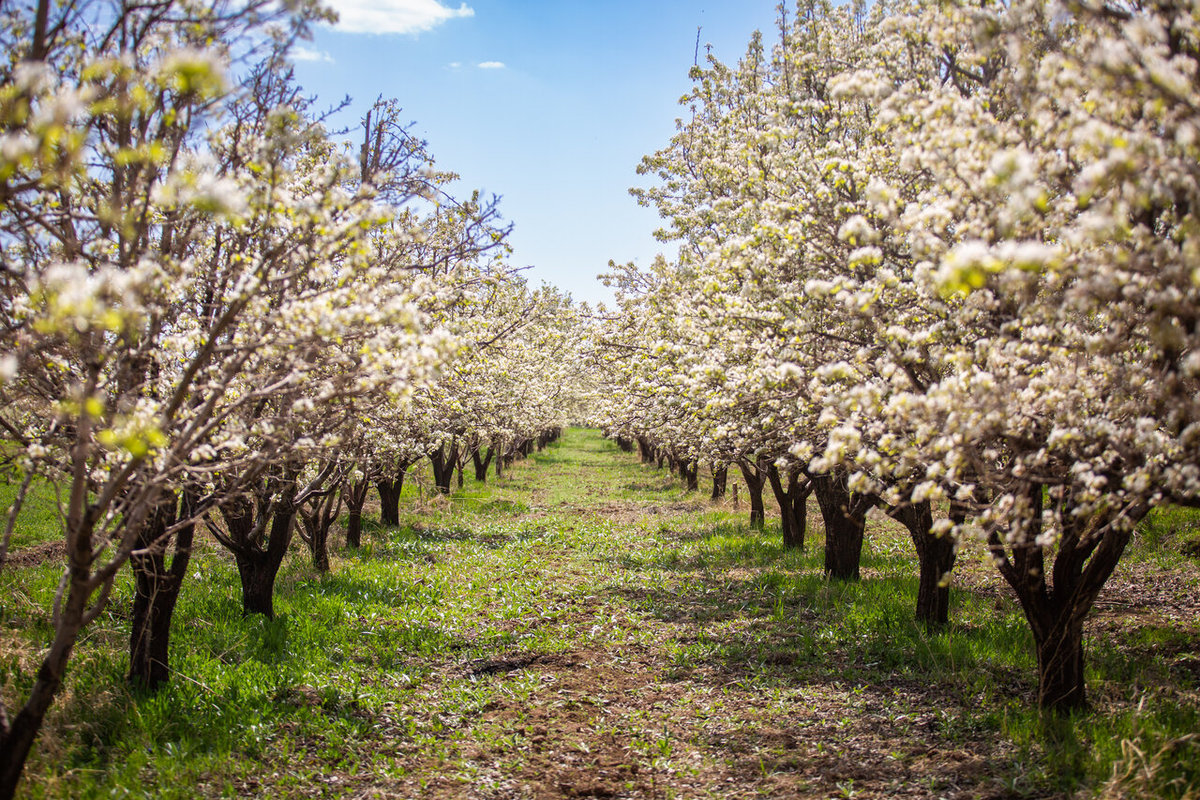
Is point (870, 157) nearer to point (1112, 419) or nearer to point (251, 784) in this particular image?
point (1112, 419)

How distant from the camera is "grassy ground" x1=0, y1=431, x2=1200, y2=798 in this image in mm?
6184

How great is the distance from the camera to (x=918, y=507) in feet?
30.6

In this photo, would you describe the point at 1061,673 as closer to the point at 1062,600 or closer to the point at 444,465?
the point at 1062,600

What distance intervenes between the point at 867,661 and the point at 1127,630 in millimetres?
3692

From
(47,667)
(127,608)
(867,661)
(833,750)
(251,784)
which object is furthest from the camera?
(127,608)

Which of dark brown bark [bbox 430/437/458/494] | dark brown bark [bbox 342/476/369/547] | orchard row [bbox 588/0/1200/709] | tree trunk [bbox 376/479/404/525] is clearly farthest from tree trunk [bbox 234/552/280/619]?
dark brown bark [bbox 430/437/458/494]

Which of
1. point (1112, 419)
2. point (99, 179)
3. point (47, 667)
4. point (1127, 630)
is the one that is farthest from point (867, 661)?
point (99, 179)

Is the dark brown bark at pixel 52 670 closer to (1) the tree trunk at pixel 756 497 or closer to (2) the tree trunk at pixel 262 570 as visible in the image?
(2) the tree trunk at pixel 262 570

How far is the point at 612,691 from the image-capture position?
28.0ft

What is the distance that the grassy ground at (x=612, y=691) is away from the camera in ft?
20.3

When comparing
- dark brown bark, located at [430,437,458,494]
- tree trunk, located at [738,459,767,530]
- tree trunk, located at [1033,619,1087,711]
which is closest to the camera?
tree trunk, located at [1033,619,1087,711]

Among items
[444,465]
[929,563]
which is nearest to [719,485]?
[444,465]

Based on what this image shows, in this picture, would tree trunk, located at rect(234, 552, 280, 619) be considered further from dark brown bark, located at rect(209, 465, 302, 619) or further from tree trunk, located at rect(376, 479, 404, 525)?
tree trunk, located at rect(376, 479, 404, 525)

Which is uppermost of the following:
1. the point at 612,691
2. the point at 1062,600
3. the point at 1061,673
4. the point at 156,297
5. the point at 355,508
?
the point at 156,297
